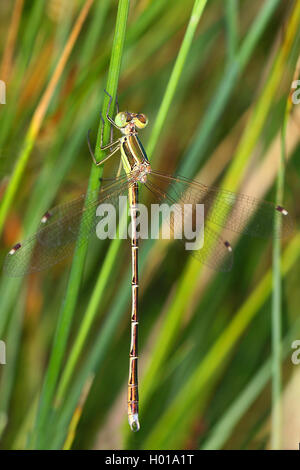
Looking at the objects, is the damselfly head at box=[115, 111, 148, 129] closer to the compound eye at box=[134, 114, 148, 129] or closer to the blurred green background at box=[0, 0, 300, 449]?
the compound eye at box=[134, 114, 148, 129]

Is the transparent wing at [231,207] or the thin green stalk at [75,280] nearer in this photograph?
the thin green stalk at [75,280]

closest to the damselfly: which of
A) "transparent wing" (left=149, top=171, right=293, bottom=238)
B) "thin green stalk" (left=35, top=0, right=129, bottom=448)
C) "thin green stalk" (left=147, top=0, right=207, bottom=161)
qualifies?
"transparent wing" (left=149, top=171, right=293, bottom=238)

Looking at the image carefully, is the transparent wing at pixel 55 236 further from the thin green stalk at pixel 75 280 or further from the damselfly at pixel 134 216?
the thin green stalk at pixel 75 280

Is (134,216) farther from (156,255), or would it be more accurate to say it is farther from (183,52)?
(183,52)

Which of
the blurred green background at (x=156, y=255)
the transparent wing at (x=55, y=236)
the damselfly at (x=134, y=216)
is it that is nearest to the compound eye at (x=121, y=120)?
the damselfly at (x=134, y=216)

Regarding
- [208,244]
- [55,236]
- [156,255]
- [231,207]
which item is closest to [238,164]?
[231,207]

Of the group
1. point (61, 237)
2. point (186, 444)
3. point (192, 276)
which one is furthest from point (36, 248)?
point (186, 444)

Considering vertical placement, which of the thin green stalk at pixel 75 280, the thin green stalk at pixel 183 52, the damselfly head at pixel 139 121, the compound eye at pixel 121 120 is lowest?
the thin green stalk at pixel 75 280
